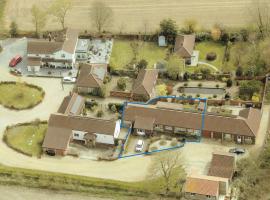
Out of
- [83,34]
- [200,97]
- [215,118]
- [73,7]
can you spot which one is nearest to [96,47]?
[83,34]

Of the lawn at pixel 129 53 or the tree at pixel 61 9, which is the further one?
the tree at pixel 61 9

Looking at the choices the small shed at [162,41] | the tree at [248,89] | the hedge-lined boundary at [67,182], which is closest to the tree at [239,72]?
the tree at [248,89]

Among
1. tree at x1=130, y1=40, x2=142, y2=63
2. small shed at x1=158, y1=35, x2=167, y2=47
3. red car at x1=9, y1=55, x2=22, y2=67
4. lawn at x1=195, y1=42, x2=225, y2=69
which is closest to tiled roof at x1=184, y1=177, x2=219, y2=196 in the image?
lawn at x1=195, y1=42, x2=225, y2=69

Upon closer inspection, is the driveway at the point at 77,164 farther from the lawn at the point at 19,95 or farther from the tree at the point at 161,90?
the tree at the point at 161,90

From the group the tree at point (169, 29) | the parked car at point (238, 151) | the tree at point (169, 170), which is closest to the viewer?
the tree at point (169, 170)

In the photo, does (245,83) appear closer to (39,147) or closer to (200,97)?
(200,97)

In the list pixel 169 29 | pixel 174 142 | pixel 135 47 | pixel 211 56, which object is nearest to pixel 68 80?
pixel 135 47
